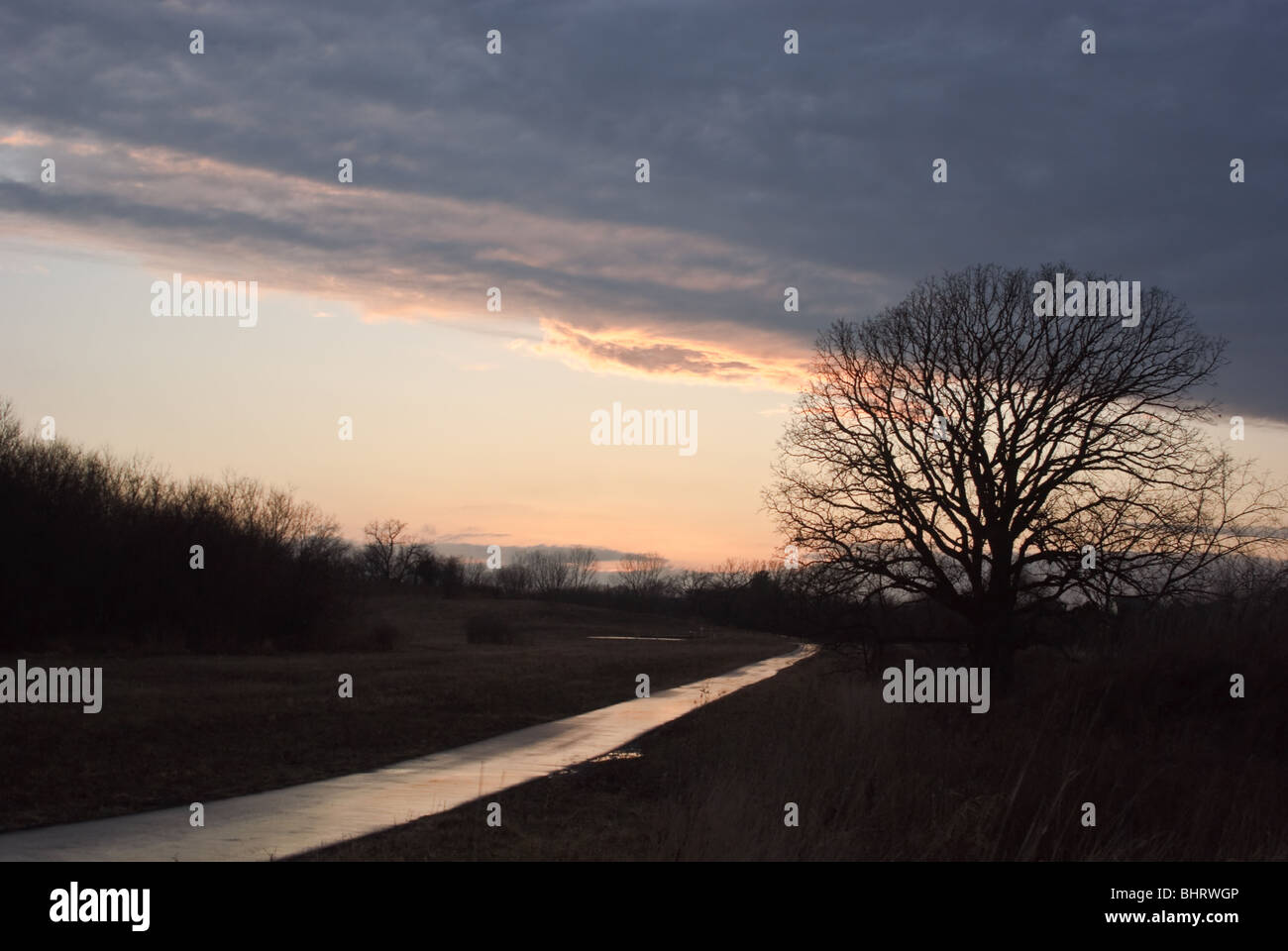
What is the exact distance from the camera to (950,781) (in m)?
15.2

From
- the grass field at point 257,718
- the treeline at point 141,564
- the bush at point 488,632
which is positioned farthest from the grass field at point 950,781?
the bush at point 488,632

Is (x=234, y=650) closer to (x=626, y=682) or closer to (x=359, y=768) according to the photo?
(x=626, y=682)

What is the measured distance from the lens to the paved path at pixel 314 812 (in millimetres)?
10086

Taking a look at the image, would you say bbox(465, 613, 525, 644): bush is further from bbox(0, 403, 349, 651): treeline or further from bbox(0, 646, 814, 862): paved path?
bbox(0, 646, 814, 862): paved path

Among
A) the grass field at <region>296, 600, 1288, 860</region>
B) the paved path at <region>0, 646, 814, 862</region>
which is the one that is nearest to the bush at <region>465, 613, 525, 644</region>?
the grass field at <region>296, 600, 1288, 860</region>

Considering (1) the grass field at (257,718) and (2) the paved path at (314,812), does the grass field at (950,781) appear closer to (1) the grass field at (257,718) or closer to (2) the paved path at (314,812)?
(2) the paved path at (314,812)

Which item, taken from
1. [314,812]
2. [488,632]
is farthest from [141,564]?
[314,812]

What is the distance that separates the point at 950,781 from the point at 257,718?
45.0ft

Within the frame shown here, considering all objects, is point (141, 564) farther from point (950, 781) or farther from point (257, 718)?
point (950, 781)

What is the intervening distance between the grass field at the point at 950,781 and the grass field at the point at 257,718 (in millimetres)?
3959

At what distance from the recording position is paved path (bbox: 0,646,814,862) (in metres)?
10.1

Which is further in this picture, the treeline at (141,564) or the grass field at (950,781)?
the treeline at (141,564)

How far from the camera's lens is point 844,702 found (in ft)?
70.8
